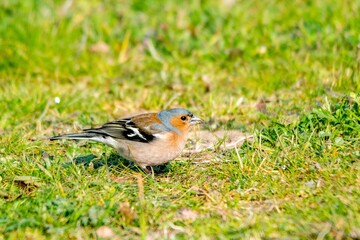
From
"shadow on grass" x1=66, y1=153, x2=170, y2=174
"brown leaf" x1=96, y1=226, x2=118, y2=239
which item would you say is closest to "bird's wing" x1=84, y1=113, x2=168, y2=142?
"shadow on grass" x1=66, y1=153, x2=170, y2=174

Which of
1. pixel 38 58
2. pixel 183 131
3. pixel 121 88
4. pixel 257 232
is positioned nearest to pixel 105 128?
pixel 183 131

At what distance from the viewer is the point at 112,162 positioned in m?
6.26

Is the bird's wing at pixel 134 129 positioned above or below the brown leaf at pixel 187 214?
above

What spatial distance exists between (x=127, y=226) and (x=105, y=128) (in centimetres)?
140

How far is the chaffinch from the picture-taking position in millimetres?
5836

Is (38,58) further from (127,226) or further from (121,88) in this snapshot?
(127,226)

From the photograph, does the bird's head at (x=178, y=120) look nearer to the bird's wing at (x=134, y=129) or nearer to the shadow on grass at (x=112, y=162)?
the bird's wing at (x=134, y=129)

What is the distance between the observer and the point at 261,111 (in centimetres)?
734

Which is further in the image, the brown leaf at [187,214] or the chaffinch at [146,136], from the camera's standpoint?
the chaffinch at [146,136]

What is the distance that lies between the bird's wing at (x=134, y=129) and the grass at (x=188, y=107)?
303 millimetres

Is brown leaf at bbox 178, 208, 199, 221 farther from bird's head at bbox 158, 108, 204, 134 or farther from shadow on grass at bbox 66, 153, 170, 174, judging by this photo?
bird's head at bbox 158, 108, 204, 134

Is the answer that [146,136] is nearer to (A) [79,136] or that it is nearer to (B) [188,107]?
(A) [79,136]

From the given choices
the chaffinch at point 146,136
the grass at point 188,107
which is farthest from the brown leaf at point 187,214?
the chaffinch at point 146,136

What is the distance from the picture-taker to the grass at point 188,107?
4.87 metres
